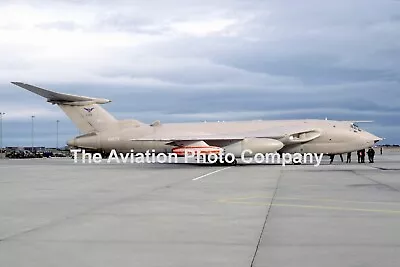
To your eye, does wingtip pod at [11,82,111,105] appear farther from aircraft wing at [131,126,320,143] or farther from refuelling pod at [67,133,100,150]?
aircraft wing at [131,126,320,143]

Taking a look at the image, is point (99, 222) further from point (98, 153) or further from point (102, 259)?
point (98, 153)

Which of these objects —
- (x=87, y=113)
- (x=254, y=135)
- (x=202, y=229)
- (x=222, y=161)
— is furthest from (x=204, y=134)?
(x=202, y=229)

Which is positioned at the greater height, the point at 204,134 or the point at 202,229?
the point at 204,134

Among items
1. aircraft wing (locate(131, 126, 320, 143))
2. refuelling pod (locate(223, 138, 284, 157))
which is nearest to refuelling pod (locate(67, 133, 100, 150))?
aircraft wing (locate(131, 126, 320, 143))

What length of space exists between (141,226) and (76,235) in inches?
55.6

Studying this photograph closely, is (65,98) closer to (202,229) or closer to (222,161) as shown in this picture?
(222,161)

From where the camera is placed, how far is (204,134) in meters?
42.8

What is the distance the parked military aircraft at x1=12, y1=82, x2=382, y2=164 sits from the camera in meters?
39.9

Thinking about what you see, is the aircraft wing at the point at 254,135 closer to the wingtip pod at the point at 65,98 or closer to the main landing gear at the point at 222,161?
the main landing gear at the point at 222,161

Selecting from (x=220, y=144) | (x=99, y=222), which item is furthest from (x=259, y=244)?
(x=220, y=144)

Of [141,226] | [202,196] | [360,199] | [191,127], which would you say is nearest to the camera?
[141,226]

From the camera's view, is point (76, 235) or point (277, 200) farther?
point (277, 200)

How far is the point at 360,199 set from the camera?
15.0 meters

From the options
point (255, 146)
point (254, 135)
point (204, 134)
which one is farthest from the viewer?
point (204, 134)
